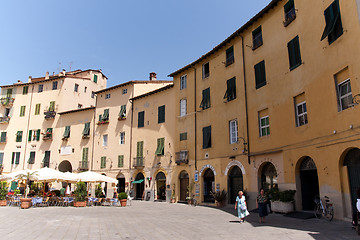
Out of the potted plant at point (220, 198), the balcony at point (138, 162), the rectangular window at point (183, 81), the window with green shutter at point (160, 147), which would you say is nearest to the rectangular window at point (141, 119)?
the window with green shutter at point (160, 147)

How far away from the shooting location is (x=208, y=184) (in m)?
24.9

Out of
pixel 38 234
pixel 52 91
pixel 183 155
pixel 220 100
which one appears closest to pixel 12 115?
pixel 52 91

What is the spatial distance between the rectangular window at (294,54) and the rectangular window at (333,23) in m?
2.31

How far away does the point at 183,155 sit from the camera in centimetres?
2684

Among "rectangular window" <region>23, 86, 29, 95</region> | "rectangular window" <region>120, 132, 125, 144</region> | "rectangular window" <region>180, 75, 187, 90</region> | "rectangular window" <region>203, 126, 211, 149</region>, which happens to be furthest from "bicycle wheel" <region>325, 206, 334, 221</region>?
"rectangular window" <region>23, 86, 29, 95</region>

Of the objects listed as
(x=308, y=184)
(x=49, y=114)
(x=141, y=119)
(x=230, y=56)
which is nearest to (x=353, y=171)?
(x=308, y=184)

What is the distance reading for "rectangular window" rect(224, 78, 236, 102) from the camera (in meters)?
22.2

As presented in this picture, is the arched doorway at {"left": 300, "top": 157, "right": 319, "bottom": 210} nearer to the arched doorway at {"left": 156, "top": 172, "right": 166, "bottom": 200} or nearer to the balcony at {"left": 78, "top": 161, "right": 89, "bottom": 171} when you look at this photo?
the arched doorway at {"left": 156, "top": 172, "right": 166, "bottom": 200}

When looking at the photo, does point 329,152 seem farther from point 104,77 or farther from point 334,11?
point 104,77

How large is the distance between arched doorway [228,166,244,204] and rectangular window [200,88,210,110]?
20.2 feet

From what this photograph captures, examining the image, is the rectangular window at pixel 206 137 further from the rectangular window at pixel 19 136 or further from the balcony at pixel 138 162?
the rectangular window at pixel 19 136

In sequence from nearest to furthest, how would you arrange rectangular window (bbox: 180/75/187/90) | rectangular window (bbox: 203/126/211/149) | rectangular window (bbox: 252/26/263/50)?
rectangular window (bbox: 252/26/263/50), rectangular window (bbox: 203/126/211/149), rectangular window (bbox: 180/75/187/90)

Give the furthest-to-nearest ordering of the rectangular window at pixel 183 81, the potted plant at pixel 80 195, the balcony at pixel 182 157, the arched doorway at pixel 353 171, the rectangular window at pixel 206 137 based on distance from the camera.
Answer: the rectangular window at pixel 183 81 < the balcony at pixel 182 157 < the rectangular window at pixel 206 137 < the potted plant at pixel 80 195 < the arched doorway at pixel 353 171

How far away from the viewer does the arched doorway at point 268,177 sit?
18203 millimetres
